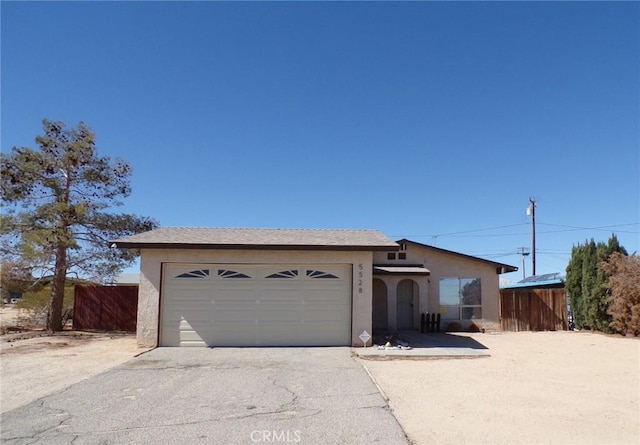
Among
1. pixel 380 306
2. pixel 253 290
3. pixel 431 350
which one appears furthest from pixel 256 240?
pixel 380 306

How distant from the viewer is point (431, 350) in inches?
459

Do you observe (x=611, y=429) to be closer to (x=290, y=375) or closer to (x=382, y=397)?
(x=382, y=397)

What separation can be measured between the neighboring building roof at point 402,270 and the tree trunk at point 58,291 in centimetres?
1134

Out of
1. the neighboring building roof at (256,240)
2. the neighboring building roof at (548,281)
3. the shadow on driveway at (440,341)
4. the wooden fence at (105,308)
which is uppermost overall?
the neighboring building roof at (256,240)

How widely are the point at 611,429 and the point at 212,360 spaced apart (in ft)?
25.4

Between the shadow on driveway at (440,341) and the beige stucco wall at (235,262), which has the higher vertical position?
the beige stucco wall at (235,262)

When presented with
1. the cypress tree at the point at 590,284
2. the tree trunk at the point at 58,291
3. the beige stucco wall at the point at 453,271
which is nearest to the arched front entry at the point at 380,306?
the beige stucco wall at the point at 453,271

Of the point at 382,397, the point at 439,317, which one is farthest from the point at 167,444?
the point at 439,317

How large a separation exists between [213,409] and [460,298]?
13908mm

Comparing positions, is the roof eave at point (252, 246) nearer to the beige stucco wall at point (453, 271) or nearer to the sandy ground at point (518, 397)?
the sandy ground at point (518, 397)

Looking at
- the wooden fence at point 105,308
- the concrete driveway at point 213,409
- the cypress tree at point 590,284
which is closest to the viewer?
the concrete driveway at point 213,409

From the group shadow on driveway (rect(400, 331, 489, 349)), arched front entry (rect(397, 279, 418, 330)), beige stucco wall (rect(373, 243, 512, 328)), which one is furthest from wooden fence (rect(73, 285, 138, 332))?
arched front entry (rect(397, 279, 418, 330))

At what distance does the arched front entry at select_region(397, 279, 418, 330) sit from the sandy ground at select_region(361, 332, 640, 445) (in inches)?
236

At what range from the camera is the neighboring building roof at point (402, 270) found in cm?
1653
